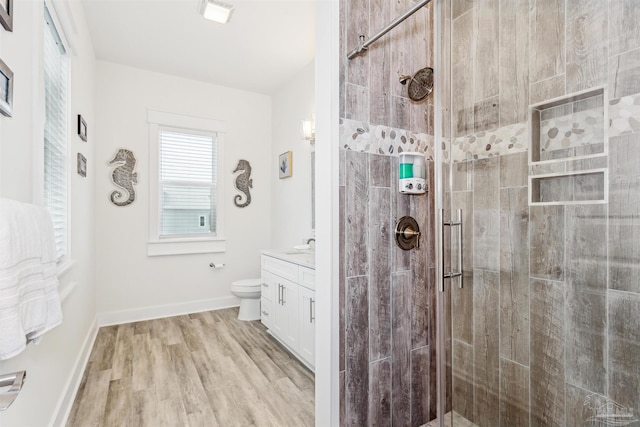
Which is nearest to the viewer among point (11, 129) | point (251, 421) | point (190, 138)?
point (11, 129)

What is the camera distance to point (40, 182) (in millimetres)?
1313

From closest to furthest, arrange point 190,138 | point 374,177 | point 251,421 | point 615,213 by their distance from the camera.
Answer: point 615,213 < point 374,177 < point 251,421 < point 190,138

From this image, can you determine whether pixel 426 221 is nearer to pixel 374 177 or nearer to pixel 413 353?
pixel 374 177

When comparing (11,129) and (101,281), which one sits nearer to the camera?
(11,129)

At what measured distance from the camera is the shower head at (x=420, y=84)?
171 cm

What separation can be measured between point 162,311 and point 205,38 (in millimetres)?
2904

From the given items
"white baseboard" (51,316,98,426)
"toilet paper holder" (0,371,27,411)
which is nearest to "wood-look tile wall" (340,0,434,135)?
"toilet paper holder" (0,371,27,411)

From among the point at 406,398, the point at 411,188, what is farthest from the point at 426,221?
the point at 406,398

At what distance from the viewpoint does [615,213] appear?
34.1 inches

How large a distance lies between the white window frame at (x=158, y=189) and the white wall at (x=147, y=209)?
6cm

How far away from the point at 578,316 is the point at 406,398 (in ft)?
3.49

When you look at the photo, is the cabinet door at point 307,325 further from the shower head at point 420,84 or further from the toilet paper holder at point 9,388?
the toilet paper holder at point 9,388

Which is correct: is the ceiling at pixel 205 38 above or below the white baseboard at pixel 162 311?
above

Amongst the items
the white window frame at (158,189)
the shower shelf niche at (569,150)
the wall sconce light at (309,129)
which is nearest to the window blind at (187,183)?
the white window frame at (158,189)
